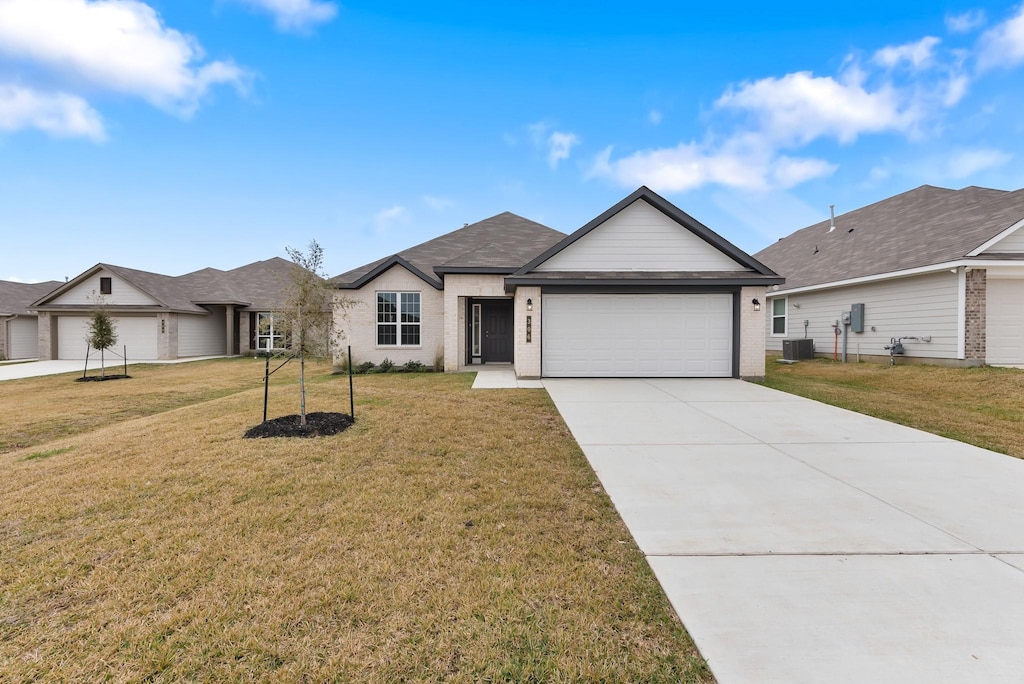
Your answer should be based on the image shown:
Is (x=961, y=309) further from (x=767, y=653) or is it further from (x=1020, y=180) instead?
(x=767, y=653)

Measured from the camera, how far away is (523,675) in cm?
199

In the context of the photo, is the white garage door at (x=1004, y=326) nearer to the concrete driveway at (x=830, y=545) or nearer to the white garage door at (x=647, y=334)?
the white garage door at (x=647, y=334)

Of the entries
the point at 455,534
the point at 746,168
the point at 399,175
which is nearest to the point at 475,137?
the point at 399,175

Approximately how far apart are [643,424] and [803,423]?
2.75 metres

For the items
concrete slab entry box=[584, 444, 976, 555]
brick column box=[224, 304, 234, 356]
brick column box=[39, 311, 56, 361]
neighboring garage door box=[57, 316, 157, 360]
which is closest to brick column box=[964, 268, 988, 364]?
concrete slab entry box=[584, 444, 976, 555]

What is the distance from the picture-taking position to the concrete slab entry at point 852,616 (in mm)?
2039

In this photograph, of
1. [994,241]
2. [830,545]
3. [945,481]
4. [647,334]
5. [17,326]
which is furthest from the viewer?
[17,326]

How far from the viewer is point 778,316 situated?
20781mm

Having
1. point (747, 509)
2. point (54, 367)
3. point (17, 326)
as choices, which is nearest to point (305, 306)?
point (747, 509)

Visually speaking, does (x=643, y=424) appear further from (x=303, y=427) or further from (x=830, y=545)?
(x=303, y=427)

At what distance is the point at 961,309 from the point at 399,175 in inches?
918

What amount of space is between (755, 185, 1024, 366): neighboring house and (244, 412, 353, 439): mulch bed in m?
16.5

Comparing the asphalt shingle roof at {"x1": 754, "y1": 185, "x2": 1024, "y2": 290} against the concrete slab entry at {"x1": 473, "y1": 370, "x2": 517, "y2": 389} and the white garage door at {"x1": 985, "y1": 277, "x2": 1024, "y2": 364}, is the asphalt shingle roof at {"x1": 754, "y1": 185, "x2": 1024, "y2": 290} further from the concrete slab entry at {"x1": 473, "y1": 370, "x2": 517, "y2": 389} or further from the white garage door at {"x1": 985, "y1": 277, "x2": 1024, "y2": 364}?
the concrete slab entry at {"x1": 473, "y1": 370, "x2": 517, "y2": 389}

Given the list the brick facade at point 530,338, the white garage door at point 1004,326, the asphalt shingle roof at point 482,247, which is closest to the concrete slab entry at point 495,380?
the brick facade at point 530,338
